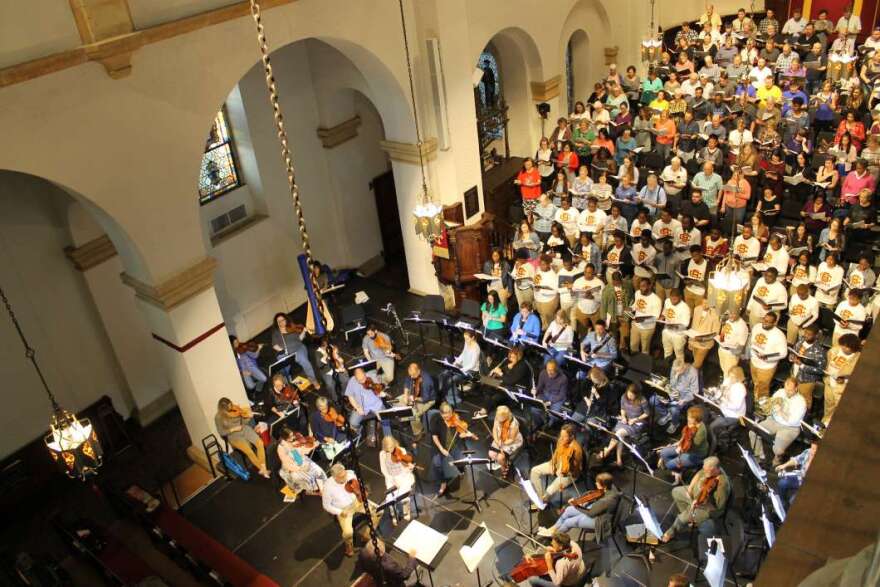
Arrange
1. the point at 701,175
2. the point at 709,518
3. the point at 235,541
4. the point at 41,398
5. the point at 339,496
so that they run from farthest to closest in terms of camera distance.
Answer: the point at 701,175 < the point at 41,398 < the point at 235,541 < the point at 339,496 < the point at 709,518

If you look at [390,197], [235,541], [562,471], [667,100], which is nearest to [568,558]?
[562,471]

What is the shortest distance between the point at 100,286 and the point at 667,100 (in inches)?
451

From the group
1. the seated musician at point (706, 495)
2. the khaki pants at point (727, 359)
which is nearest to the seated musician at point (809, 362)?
the khaki pants at point (727, 359)

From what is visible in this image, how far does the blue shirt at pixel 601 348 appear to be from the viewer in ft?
37.6

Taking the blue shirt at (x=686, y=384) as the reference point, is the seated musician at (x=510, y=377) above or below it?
below

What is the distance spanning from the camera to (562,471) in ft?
32.0

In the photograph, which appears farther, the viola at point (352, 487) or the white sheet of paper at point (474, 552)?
the viola at point (352, 487)

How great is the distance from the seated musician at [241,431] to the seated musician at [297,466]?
543mm


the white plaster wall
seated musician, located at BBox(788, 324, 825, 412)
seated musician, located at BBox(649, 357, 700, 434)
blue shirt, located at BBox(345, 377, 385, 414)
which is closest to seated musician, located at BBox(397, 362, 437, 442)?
blue shirt, located at BBox(345, 377, 385, 414)

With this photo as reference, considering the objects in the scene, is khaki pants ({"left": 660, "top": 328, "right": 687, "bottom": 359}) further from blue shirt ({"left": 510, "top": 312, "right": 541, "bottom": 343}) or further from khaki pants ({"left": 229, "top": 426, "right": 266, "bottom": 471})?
khaki pants ({"left": 229, "top": 426, "right": 266, "bottom": 471})

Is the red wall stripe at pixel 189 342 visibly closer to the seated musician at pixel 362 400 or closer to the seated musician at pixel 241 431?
the seated musician at pixel 241 431

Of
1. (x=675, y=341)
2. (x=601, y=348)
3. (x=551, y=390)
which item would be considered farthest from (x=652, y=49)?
(x=551, y=390)

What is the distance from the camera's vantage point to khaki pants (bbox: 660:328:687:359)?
38.4ft

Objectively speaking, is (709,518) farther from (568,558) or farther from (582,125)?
(582,125)
